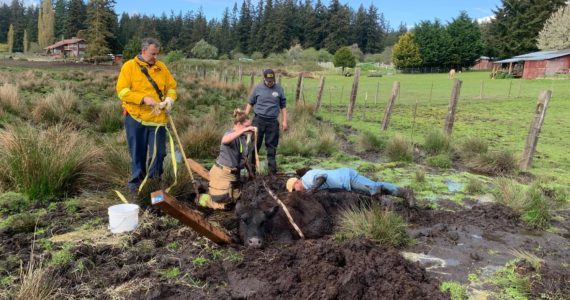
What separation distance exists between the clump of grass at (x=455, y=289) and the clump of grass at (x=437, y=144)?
20.0 feet

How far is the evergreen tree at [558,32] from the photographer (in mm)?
50875

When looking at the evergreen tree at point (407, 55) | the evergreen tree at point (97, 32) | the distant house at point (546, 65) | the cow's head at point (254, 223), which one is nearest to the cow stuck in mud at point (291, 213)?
the cow's head at point (254, 223)

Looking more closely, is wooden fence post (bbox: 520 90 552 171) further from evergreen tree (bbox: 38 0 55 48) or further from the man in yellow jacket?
evergreen tree (bbox: 38 0 55 48)

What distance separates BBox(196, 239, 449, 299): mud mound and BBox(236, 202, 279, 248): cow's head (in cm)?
13

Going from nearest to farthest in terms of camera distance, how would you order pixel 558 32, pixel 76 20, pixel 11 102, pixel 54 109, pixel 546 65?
pixel 54 109 < pixel 11 102 < pixel 546 65 < pixel 558 32 < pixel 76 20

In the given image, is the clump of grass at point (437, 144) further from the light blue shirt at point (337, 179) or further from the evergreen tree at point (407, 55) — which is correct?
the evergreen tree at point (407, 55)

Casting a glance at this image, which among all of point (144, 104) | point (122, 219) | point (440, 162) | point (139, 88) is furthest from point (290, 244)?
point (440, 162)

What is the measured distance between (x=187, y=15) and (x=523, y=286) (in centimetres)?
11520

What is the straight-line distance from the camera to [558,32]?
2028 inches

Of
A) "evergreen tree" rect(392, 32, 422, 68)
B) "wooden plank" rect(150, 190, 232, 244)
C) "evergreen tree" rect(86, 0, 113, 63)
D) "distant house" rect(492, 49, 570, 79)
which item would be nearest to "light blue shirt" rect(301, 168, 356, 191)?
"wooden plank" rect(150, 190, 232, 244)

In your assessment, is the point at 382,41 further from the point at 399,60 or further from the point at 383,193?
the point at 383,193

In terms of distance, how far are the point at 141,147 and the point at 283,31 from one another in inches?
3625

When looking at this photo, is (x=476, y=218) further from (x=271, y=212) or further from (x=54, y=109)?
(x=54, y=109)

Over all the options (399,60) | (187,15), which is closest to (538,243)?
(399,60)
